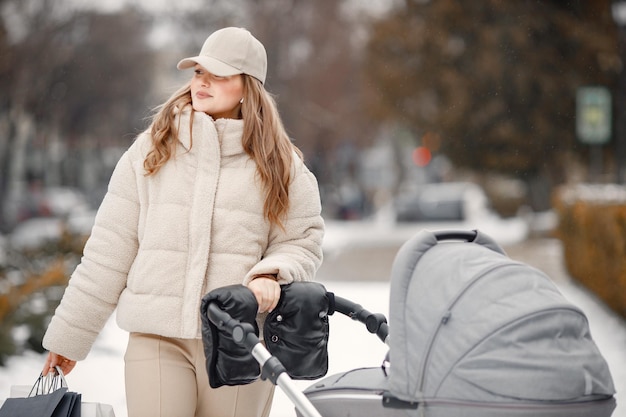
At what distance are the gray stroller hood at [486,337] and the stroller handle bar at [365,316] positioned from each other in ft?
1.85

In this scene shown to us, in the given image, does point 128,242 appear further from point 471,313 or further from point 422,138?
point 422,138

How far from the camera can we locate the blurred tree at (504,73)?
25734 millimetres

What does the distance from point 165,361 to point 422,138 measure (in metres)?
27.1

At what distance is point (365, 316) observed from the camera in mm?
3291

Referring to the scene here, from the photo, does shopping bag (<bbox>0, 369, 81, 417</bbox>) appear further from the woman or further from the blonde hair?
the blonde hair

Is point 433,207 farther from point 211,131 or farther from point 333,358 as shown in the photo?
point 211,131

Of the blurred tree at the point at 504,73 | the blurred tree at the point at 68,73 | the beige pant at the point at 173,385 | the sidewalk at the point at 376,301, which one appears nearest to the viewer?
the beige pant at the point at 173,385

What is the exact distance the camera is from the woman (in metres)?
3.02

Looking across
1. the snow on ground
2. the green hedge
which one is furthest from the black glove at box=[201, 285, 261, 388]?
the green hedge

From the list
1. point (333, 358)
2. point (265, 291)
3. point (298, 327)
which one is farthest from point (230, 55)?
point (333, 358)

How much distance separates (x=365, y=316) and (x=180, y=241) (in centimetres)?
68

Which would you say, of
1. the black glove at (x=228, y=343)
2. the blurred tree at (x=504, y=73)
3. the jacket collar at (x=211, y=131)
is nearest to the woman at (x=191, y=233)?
the jacket collar at (x=211, y=131)

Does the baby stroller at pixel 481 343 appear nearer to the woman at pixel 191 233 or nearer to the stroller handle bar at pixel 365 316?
the woman at pixel 191 233

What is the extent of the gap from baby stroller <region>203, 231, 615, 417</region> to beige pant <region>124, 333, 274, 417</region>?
1.20 ft
